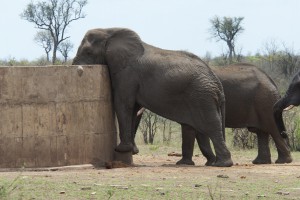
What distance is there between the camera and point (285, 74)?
36188 mm

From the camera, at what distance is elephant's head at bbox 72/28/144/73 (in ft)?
42.0

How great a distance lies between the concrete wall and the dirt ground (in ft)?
0.88

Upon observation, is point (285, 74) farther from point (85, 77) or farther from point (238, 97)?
point (85, 77)

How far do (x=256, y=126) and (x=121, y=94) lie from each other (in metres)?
2.82

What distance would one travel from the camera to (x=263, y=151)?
1438 centimetres

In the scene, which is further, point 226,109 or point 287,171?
point 226,109

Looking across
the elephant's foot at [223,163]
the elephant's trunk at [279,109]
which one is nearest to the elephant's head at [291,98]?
the elephant's trunk at [279,109]

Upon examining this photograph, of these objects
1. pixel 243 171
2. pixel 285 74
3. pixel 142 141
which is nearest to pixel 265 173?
pixel 243 171

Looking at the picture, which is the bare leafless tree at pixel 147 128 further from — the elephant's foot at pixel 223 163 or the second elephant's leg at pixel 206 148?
the elephant's foot at pixel 223 163

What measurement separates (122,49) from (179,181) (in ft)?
11.0

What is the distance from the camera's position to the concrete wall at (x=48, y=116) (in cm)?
1148

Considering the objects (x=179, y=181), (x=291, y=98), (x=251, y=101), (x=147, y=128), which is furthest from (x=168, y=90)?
(x=147, y=128)

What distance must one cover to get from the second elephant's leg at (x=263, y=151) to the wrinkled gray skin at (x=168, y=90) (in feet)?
5.68

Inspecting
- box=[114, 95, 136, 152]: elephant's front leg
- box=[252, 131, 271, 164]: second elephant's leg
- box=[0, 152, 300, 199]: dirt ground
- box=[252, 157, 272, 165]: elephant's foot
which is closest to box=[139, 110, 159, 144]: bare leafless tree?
box=[252, 131, 271, 164]: second elephant's leg
